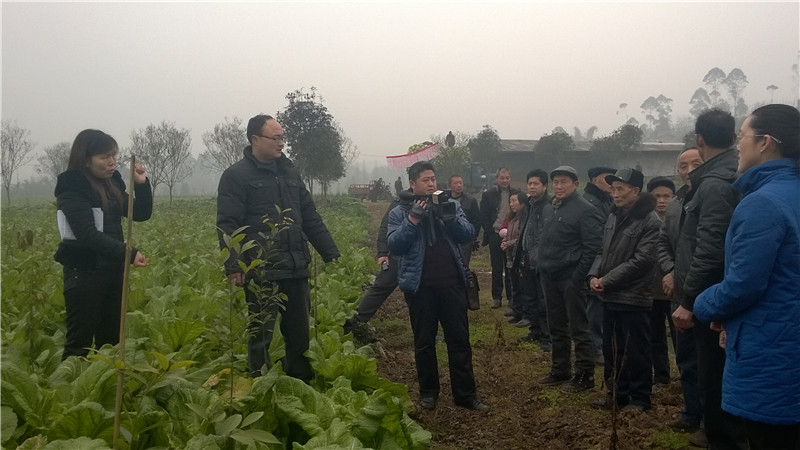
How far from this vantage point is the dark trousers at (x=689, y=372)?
3.80 m

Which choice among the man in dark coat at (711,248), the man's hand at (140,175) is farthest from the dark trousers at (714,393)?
the man's hand at (140,175)

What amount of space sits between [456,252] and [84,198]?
256 centimetres

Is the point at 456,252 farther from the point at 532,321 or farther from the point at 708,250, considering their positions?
the point at 532,321

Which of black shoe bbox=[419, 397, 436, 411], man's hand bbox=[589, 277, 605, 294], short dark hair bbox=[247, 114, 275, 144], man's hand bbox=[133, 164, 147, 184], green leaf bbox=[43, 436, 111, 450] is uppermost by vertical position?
short dark hair bbox=[247, 114, 275, 144]

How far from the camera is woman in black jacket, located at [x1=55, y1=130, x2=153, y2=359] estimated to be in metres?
3.39

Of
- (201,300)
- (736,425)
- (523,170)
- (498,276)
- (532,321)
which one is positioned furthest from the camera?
(523,170)

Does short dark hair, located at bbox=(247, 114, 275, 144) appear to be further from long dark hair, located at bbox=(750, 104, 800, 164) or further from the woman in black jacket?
long dark hair, located at bbox=(750, 104, 800, 164)

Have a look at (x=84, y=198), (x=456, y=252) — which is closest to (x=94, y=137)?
(x=84, y=198)

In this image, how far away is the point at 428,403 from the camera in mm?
4586

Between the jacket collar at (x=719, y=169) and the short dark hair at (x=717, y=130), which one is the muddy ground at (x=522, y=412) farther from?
the short dark hair at (x=717, y=130)

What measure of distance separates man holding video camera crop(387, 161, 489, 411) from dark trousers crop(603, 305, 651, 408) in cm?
107

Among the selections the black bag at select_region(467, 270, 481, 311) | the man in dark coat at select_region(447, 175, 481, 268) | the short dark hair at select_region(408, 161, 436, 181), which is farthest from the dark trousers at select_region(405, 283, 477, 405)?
the man in dark coat at select_region(447, 175, 481, 268)

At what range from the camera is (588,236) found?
5016 mm

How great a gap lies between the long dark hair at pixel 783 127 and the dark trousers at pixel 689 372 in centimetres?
156
